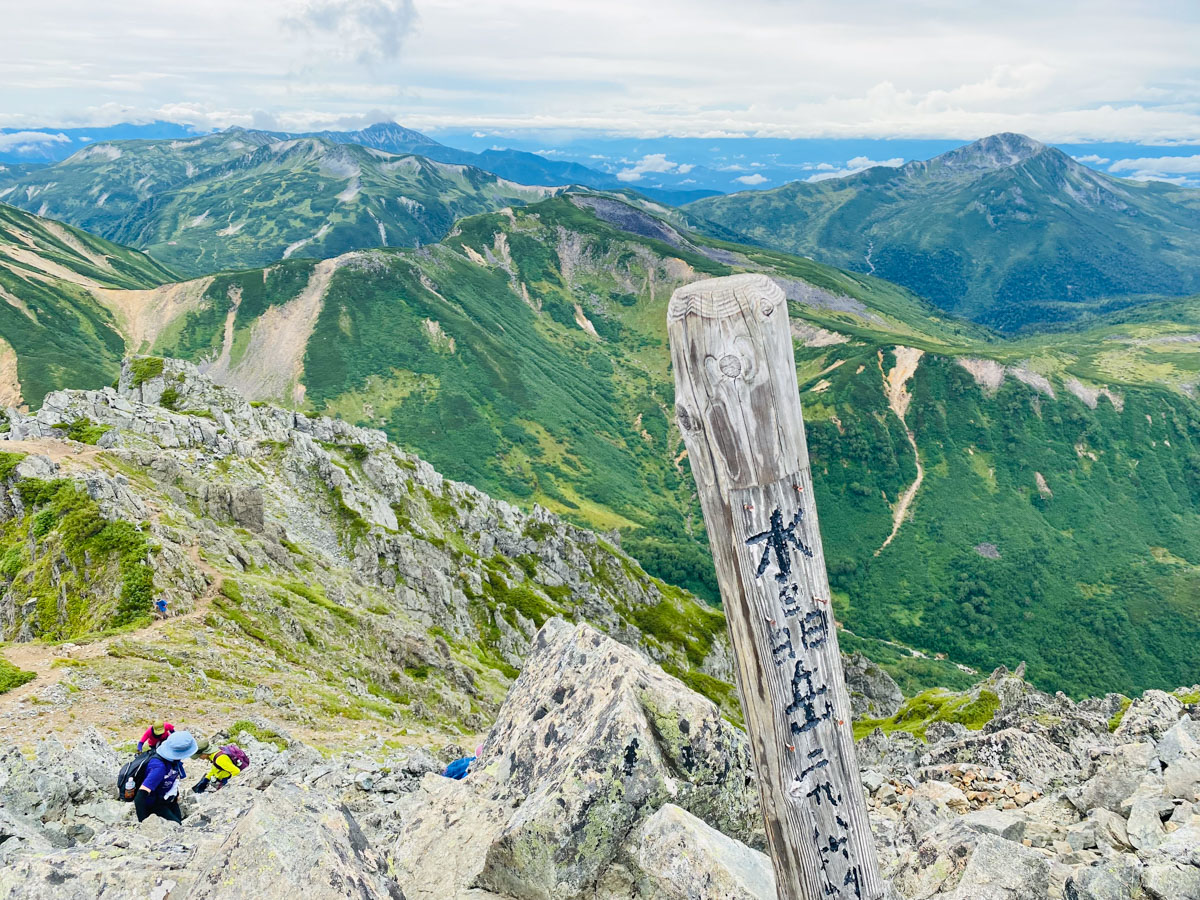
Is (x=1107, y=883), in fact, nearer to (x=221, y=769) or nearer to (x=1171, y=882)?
(x=1171, y=882)

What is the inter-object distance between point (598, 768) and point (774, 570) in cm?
740

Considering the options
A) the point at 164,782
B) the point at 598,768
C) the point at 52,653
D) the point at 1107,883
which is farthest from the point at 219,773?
the point at 1107,883

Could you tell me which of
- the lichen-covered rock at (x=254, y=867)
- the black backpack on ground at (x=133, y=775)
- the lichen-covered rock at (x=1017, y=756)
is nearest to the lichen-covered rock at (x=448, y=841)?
the lichen-covered rock at (x=254, y=867)

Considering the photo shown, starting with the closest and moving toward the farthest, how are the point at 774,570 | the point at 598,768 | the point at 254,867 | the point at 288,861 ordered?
the point at 774,570 → the point at 254,867 → the point at 288,861 → the point at 598,768

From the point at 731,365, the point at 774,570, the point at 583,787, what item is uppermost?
the point at 731,365

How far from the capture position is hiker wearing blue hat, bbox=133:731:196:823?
14844mm

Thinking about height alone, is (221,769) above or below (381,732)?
above

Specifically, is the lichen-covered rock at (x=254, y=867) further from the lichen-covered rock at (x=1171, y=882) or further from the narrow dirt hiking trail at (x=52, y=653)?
the narrow dirt hiking trail at (x=52, y=653)

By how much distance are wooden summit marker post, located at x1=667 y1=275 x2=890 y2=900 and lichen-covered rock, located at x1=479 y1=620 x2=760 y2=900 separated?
5305mm

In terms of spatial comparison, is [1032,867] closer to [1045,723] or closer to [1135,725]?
[1135,725]

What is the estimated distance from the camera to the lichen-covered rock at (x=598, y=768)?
34.3 ft

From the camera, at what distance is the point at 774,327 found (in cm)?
492

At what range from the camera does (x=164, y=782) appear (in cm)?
1521

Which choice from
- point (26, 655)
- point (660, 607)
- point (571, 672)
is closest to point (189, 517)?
point (26, 655)
